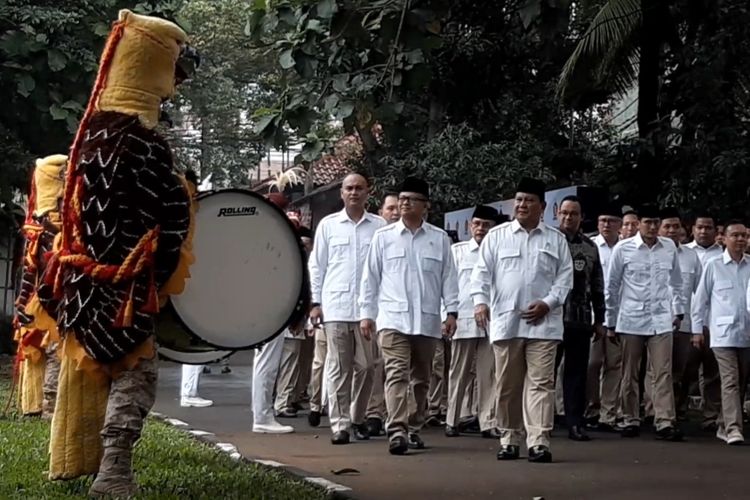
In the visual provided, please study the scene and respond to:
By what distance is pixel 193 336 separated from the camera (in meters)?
6.91

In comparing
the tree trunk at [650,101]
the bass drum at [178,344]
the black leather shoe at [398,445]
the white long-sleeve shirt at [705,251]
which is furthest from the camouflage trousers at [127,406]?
the tree trunk at [650,101]

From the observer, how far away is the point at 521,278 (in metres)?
9.95

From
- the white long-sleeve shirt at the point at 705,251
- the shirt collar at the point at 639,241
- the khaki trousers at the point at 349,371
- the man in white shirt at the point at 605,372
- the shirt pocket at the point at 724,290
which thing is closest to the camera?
the khaki trousers at the point at 349,371

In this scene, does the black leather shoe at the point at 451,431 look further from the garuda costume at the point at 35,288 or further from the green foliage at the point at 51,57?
the green foliage at the point at 51,57

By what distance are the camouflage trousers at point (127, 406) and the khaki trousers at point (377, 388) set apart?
4322 mm

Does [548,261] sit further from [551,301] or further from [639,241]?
[639,241]

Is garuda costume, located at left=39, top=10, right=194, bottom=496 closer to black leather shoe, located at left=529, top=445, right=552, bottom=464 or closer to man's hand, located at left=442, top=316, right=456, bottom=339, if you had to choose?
black leather shoe, located at left=529, top=445, right=552, bottom=464

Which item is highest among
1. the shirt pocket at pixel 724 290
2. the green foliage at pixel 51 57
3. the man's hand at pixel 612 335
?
the green foliage at pixel 51 57

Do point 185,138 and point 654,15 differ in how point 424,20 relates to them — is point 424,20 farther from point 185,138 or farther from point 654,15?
point 185,138

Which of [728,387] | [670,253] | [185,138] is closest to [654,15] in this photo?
[670,253]

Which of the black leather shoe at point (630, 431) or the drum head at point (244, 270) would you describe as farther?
the black leather shoe at point (630, 431)

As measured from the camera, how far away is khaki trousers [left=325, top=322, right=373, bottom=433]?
422 inches

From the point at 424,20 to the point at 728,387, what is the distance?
5275mm

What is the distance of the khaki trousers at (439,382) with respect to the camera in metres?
12.8
